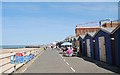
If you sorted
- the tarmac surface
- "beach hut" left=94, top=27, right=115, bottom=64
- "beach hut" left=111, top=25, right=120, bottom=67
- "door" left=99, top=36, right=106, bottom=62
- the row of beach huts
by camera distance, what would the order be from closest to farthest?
the tarmac surface
"beach hut" left=111, top=25, right=120, bottom=67
the row of beach huts
"beach hut" left=94, top=27, right=115, bottom=64
"door" left=99, top=36, right=106, bottom=62

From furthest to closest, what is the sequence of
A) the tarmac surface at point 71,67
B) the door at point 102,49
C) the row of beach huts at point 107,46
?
the door at point 102,49
the row of beach huts at point 107,46
the tarmac surface at point 71,67

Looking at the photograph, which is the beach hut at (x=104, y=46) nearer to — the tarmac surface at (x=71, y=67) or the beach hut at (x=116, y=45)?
the beach hut at (x=116, y=45)

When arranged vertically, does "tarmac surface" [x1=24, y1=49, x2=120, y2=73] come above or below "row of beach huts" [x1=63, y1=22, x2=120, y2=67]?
below

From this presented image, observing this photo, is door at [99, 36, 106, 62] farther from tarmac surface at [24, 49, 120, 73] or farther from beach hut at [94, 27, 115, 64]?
tarmac surface at [24, 49, 120, 73]

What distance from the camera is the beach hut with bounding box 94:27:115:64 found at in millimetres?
24672

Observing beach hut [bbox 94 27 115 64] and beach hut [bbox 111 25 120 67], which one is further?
beach hut [bbox 94 27 115 64]

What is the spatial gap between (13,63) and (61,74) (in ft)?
12.9

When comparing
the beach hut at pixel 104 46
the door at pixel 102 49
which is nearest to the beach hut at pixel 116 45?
the beach hut at pixel 104 46

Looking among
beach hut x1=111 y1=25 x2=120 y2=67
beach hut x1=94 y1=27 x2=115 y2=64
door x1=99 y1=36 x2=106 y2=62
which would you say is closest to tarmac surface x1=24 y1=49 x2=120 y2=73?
beach hut x1=111 y1=25 x2=120 y2=67

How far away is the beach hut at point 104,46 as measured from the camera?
24.7 m

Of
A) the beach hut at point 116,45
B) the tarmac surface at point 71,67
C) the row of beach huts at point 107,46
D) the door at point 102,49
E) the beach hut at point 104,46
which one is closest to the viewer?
the tarmac surface at point 71,67

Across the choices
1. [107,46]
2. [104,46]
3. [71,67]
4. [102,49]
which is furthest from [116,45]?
[102,49]

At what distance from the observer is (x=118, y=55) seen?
2153 centimetres

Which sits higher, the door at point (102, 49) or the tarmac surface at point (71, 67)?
the door at point (102, 49)
